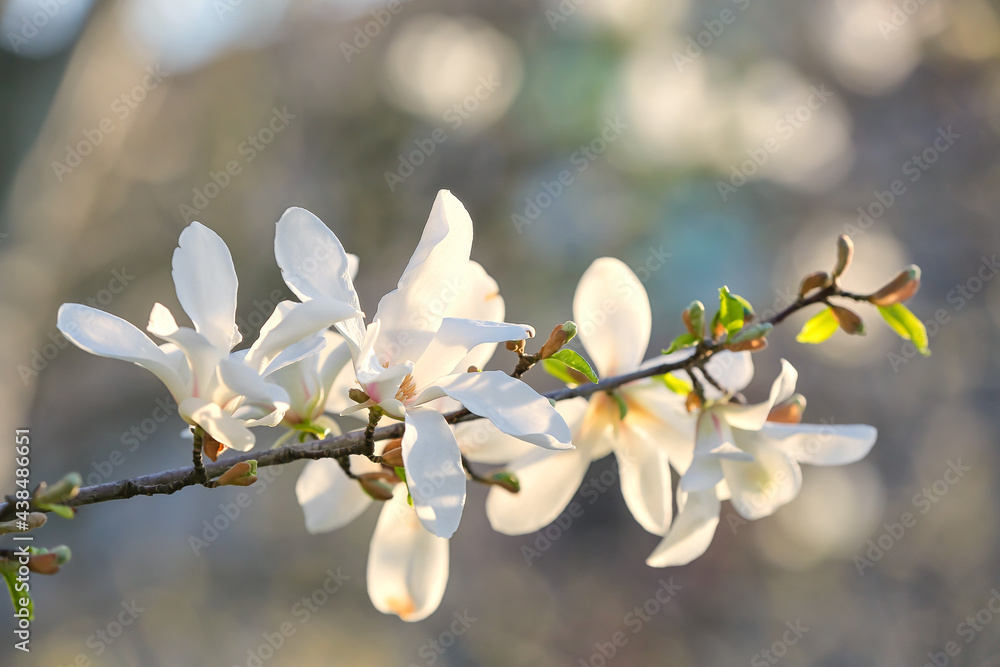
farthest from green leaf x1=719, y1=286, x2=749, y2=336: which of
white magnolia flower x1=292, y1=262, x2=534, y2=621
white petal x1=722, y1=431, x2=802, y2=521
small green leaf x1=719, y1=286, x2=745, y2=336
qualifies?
white magnolia flower x1=292, y1=262, x2=534, y2=621

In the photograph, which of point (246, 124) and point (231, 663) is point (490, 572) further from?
point (246, 124)

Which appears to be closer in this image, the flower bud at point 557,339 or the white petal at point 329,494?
the flower bud at point 557,339

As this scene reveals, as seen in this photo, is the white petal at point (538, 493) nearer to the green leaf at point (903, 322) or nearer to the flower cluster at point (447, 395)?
the flower cluster at point (447, 395)

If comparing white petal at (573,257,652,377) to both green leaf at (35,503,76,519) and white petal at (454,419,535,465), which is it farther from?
green leaf at (35,503,76,519)

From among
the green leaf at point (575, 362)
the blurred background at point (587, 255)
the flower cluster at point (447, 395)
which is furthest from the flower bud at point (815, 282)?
the blurred background at point (587, 255)

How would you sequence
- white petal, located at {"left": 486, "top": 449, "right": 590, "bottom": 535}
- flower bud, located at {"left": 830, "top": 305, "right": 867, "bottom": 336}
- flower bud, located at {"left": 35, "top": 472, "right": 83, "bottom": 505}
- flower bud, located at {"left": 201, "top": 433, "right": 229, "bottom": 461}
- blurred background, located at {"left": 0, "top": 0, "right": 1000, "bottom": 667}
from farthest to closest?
blurred background, located at {"left": 0, "top": 0, "right": 1000, "bottom": 667} → white petal, located at {"left": 486, "top": 449, "right": 590, "bottom": 535} → flower bud, located at {"left": 830, "top": 305, "right": 867, "bottom": 336} → flower bud, located at {"left": 201, "top": 433, "right": 229, "bottom": 461} → flower bud, located at {"left": 35, "top": 472, "right": 83, "bottom": 505}

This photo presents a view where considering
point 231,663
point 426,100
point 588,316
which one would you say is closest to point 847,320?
point 588,316
